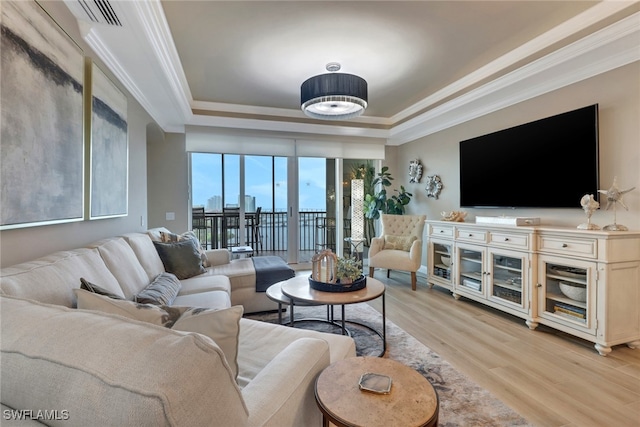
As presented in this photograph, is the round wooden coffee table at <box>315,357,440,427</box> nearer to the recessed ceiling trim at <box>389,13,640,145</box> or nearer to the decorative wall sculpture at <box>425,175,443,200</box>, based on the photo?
the recessed ceiling trim at <box>389,13,640,145</box>

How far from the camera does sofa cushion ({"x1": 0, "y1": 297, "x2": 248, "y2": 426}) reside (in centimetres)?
48

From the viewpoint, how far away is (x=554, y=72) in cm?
283

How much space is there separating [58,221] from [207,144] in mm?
3103

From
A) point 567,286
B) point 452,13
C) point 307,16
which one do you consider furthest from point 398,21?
point 567,286

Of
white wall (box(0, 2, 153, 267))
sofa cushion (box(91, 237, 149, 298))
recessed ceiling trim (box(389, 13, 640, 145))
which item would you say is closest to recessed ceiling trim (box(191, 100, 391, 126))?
white wall (box(0, 2, 153, 267))

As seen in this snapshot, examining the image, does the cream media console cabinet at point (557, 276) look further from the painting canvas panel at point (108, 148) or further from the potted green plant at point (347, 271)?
the painting canvas panel at point (108, 148)

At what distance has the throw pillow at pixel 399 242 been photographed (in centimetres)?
444

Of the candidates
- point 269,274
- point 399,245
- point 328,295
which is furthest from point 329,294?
point 399,245

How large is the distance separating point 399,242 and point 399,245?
0.16 feet

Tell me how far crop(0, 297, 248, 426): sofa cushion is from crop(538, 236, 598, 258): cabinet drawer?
288cm

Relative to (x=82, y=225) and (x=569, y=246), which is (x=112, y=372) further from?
(x=569, y=246)

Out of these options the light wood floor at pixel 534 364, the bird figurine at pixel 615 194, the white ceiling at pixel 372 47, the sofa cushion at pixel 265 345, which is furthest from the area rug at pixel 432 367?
the white ceiling at pixel 372 47

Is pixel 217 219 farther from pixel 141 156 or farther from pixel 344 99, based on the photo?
pixel 344 99

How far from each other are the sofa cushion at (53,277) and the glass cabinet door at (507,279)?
11.0ft
